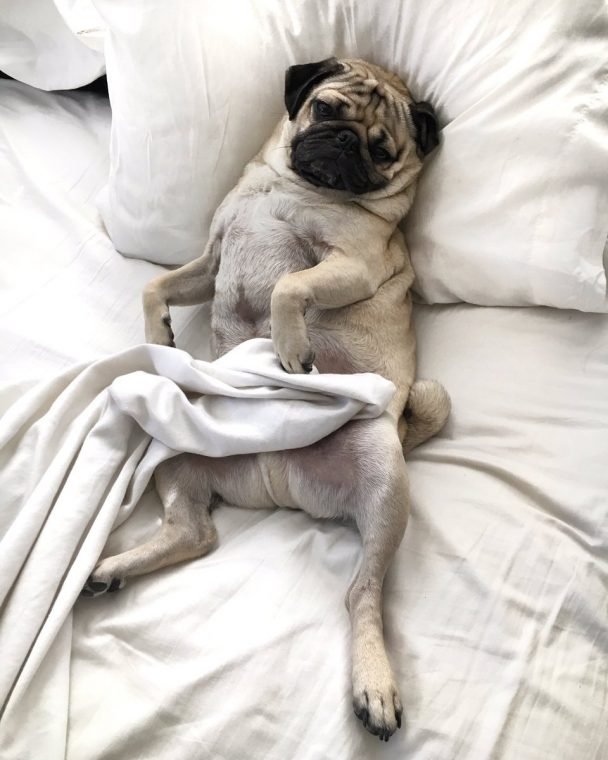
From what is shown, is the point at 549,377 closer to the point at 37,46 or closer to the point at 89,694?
the point at 89,694

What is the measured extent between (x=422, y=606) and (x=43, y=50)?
1913 millimetres

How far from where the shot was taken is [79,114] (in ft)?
6.67

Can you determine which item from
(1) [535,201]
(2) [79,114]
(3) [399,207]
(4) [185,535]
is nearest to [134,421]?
(4) [185,535]

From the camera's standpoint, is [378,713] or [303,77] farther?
[303,77]

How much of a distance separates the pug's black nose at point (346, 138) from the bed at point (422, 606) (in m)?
0.46

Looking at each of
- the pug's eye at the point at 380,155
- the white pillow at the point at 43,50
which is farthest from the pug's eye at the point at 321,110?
the white pillow at the point at 43,50

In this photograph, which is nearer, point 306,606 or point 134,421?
point 306,606

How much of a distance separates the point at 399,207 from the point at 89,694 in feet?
3.84

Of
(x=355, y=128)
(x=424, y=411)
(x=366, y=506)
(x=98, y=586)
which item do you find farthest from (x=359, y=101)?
(x=98, y=586)

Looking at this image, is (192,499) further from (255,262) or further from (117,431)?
(255,262)

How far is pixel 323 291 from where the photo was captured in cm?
138

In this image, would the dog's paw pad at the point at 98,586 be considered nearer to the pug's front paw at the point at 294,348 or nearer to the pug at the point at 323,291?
the pug at the point at 323,291

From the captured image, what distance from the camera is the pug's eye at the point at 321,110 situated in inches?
58.5

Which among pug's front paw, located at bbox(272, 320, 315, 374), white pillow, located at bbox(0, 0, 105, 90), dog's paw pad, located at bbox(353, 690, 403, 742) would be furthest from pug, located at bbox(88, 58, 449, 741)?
white pillow, located at bbox(0, 0, 105, 90)
